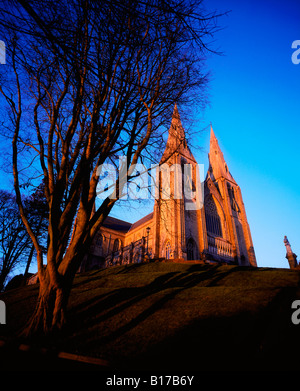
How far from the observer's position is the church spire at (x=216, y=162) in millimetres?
39875

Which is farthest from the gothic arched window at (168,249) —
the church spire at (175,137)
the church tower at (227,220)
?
the church spire at (175,137)

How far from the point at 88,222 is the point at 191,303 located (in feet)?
15.1

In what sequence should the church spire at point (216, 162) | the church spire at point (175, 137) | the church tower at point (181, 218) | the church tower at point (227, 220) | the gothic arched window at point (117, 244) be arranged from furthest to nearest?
the gothic arched window at point (117, 244)
the church spire at point (216, 162)
the church tower at point (227, 220)
the church tower at point (181, 218)
the church spire at point (175, 137)

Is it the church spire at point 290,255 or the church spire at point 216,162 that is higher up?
the church spire at point 216,162

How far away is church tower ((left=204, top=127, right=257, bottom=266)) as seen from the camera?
29281 mm

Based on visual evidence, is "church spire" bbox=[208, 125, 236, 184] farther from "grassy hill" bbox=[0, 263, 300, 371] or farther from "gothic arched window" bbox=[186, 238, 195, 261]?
"grassy hill" bbox=[0, 263, 300, 371]

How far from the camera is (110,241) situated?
39.7 meters

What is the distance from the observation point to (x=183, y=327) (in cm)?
542

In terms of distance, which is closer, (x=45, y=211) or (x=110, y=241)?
(x=45, y=211)

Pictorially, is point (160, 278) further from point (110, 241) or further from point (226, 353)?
point (110, 241)

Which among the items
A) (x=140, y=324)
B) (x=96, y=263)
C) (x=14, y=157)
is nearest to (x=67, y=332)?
(x=140, y=324)

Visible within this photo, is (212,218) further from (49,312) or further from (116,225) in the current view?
(49,312)

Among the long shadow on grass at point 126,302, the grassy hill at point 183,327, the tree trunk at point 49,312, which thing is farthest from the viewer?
the long shadow on grass at point 126,302

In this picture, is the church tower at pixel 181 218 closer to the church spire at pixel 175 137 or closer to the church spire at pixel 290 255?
the church spire at pixel 290 255
